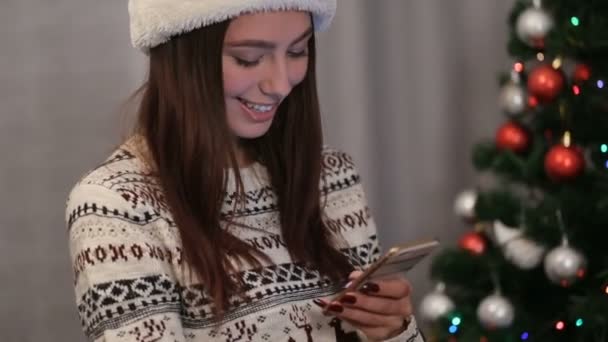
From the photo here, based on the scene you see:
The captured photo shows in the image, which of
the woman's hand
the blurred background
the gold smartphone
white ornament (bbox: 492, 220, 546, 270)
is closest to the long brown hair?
the woman's hand

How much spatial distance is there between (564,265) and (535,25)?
229 millimetres

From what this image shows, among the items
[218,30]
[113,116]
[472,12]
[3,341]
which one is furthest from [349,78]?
[3,341]

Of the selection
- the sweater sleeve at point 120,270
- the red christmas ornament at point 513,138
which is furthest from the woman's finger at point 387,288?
the red christmas ornament at point 513,138

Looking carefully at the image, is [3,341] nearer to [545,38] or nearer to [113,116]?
[113,116]

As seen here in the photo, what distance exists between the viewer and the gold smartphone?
121cm

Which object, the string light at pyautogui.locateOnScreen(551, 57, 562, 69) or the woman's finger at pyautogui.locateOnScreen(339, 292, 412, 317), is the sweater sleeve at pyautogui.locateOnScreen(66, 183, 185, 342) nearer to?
the woman's finger at pyautogui.locateOnScreen(339, 292, 412, 317)

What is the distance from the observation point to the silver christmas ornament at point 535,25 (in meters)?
0.91

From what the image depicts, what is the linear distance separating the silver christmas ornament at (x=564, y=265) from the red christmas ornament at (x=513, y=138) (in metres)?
0.11

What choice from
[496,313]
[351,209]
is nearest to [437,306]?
[496,313]

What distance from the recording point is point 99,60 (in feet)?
6.64

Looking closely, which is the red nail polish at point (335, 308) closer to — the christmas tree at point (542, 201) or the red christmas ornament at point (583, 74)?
the christmas tree at point (542, 201)

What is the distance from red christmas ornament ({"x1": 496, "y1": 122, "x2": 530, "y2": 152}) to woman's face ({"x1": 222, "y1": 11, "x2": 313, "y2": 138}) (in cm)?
60

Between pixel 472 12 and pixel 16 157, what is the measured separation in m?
1.01

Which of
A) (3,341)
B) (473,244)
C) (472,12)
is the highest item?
(472,12)
